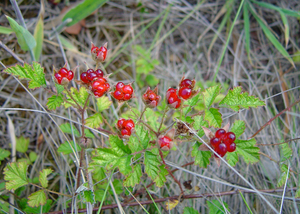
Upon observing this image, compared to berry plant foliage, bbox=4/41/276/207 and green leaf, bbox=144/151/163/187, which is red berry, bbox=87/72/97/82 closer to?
berry plant foliage, bbox=4/41/276/207

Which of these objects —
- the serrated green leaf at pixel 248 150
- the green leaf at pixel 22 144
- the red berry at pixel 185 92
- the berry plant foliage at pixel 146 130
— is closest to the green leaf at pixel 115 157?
the berry plant foliage at pixel 146 130

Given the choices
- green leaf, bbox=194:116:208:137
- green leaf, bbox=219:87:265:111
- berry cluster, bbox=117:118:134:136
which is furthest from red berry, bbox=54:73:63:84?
green leaf, bbox=219:87:265:111

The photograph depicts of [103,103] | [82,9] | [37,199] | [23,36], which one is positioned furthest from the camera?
[82,9]

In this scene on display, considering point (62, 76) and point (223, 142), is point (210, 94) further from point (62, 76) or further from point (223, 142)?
point (62, 76)

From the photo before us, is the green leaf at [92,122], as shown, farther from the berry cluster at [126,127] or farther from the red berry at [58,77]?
the red berry at [58,77]

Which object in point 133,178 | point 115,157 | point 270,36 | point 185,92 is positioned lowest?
point 133,178

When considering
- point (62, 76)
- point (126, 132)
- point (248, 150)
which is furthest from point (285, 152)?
point (62, 76)
